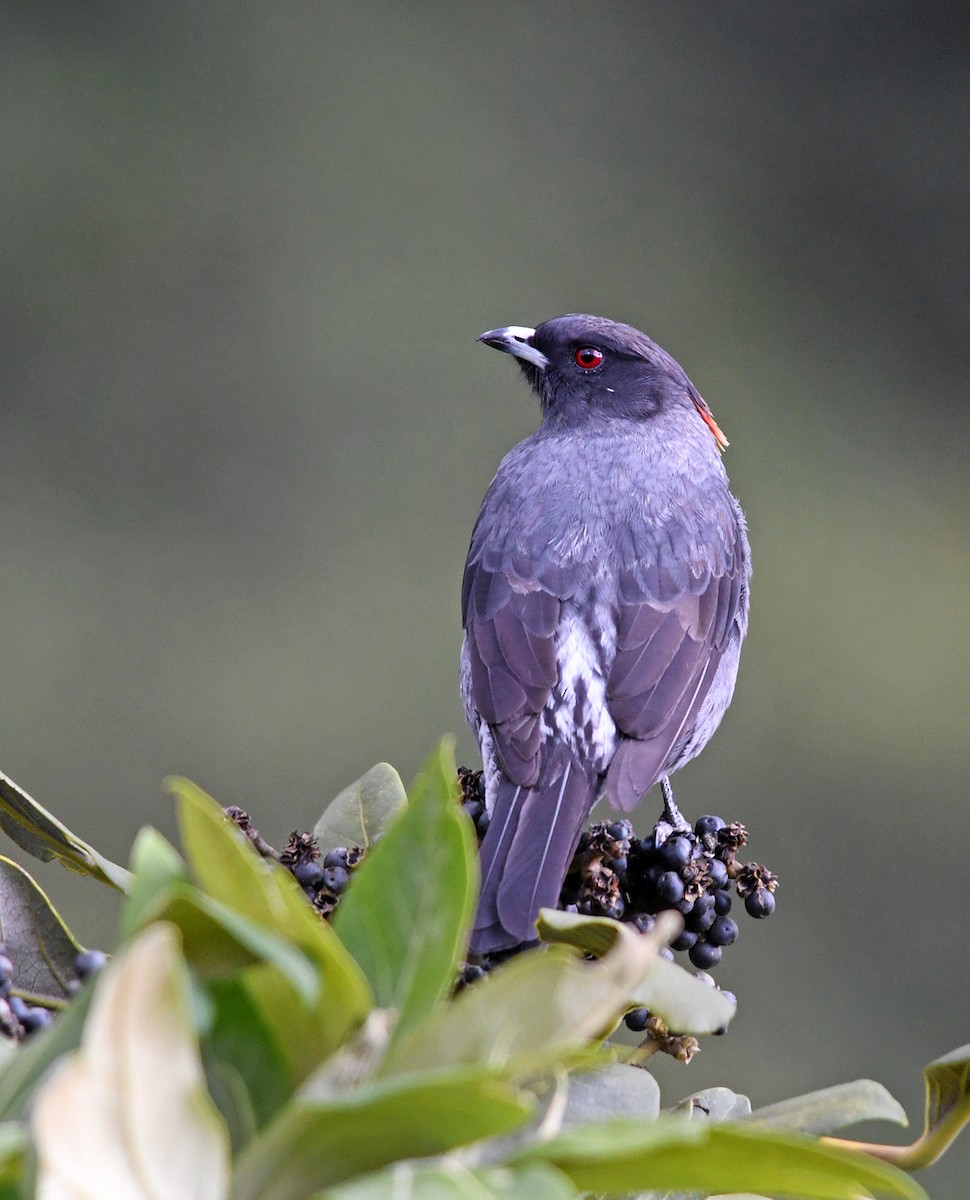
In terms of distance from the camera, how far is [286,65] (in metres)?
8.91

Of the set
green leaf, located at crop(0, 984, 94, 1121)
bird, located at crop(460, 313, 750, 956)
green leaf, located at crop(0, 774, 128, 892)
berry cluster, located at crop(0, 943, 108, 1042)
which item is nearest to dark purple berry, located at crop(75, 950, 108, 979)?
berry cluster, located at crop(0, 943, 108, 1042)

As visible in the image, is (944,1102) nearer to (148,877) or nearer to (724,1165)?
(724,1165)

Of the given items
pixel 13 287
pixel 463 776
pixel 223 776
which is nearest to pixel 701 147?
pixel 13 287

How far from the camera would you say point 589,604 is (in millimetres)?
3195

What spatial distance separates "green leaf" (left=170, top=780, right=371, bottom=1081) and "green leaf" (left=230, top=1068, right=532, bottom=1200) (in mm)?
54

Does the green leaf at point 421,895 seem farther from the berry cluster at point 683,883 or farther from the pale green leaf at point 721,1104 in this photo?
the berry cluster at point 683,883

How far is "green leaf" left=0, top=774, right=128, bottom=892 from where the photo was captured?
5.92 ft

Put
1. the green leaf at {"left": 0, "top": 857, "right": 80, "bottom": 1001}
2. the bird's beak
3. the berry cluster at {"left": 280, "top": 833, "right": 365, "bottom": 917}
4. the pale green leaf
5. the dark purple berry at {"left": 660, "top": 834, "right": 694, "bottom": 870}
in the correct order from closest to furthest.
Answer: the green leaf at {"left": 0, "top": 857, "right": 80, "bottom": 1001}
the pale green leaf
the berry cluster at {"left": 280, "top": 833, "right": 365, "bottom": 917}
the dark purple berry at {"left": 660, "top": 834, "right": 694, "bottom": 870}
the bird's beak

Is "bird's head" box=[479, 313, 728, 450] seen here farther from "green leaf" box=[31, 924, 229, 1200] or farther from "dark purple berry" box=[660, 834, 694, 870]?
"green leaf" box=[31, 924, 229, 1200]

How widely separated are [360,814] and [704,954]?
0.48m

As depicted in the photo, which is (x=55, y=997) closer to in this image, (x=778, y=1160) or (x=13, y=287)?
(x=778, y=1160)

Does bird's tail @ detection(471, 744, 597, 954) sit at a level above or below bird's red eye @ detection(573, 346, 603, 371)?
below

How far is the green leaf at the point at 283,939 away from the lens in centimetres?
103

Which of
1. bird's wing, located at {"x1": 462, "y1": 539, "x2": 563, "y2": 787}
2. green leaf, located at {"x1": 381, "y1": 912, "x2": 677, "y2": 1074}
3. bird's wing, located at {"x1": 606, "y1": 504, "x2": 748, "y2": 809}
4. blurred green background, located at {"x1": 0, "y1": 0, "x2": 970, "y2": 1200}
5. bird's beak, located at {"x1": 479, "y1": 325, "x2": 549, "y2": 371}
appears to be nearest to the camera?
green leaf, located at {"x1": 381, "y1": 912, "x2": 677, "y2": 1074}
